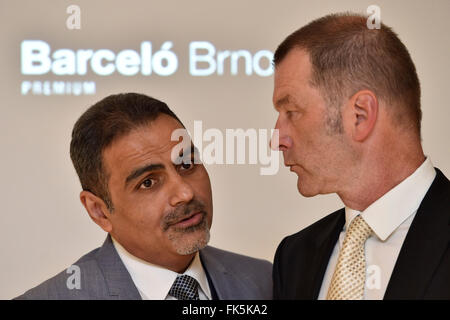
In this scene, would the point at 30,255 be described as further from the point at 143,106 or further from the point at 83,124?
the point at 143,106

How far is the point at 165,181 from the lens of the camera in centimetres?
197

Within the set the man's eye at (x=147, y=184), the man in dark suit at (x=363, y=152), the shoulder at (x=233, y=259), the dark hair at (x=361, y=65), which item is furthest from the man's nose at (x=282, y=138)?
the shoulder at (x=233, y=259)

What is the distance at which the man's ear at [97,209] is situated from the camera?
2049 millimetres

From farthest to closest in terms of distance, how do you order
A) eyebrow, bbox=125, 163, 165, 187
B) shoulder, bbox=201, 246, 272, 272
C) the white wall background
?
the white wall background < shoulder, bbox=201, 246, 272, 272 < eyebrow, bbox=125, 163, 165, 187

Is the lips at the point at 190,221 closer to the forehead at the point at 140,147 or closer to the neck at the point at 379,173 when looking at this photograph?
the forehead at the point at 140,147

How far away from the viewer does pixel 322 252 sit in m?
1.85

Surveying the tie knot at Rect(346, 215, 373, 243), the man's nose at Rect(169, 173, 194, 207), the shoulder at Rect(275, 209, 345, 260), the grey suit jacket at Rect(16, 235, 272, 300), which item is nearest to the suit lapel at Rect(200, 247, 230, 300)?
the grey suit jacket at Rect(16, 235, 272, 300)

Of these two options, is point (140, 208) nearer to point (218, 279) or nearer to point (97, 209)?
point (97, 209)

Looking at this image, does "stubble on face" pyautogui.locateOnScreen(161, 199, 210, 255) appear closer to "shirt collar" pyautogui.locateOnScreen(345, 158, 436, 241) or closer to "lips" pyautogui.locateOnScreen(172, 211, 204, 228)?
"lips" pyautogui.locateOnScreen(172, 211, 204, 228)

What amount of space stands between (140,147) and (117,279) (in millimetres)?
443

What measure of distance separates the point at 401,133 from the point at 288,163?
354mm

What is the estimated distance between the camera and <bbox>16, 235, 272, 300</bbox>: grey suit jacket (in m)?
2.00

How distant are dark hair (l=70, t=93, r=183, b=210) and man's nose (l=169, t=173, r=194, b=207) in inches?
8.3

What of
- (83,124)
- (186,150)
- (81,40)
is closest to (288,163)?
(186,150)
